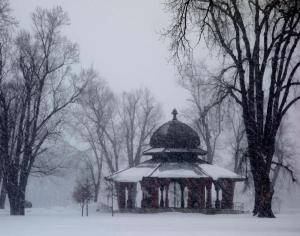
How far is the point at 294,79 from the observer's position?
24.1 m

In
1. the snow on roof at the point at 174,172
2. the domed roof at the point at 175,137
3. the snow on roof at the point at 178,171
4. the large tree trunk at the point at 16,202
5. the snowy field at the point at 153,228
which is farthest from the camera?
the domed roof at the point at 175,137

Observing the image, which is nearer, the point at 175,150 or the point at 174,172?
the point at 174,172

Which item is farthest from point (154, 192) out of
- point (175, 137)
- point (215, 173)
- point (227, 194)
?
point (227, 194)

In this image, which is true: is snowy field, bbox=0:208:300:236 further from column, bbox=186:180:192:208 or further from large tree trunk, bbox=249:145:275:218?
column, bbox=186:180:192:208

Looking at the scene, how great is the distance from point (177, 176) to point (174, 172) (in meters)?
0.55

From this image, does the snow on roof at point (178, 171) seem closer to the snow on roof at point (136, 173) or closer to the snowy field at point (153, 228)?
the snow on roof at point (136, 173)

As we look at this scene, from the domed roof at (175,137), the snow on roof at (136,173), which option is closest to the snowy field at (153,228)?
the snow on roof at (136,173)

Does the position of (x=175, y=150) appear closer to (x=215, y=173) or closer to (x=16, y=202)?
(x=215, y=173)

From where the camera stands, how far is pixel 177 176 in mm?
32938

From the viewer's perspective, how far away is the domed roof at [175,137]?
119ft

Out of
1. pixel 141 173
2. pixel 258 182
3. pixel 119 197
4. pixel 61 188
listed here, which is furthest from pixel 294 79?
pixel 61 188

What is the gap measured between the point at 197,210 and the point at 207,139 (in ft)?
36.9

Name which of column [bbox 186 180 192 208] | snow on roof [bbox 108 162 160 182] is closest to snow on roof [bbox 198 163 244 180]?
column [bbox 186 180 192 208]

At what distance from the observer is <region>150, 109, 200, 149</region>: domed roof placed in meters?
36.2
